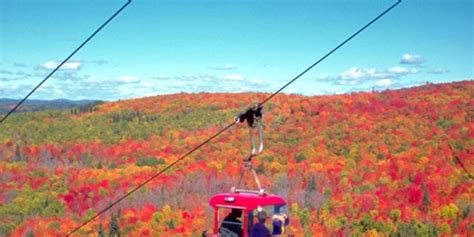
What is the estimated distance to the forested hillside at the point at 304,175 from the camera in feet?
397

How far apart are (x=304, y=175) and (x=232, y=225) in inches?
5089

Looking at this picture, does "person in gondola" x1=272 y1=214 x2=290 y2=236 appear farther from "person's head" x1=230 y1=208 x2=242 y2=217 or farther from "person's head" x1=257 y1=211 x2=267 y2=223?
"person's head" x1=230 y1=208 x2=242 y2=217

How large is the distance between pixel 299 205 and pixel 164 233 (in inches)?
987

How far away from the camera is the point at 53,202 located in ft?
469

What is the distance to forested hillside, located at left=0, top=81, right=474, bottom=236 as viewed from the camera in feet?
397

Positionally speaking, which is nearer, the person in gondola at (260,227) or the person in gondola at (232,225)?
the person in gondola at (260,227)

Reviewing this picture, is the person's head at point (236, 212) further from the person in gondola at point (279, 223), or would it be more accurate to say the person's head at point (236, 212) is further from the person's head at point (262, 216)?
the person in gondola at point (279, 223)

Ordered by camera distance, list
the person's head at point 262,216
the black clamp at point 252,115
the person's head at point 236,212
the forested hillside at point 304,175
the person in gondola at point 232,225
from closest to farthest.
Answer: the person's head at point 262,216, the person's head at point 236,212, the person in gondola at point 232,225, the black clamp at point 252,115, the forested hillside at point 304,175

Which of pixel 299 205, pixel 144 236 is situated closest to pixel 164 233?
pixel 144 236

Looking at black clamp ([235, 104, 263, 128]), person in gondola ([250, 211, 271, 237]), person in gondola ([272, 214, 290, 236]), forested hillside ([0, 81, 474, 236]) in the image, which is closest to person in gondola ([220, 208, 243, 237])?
person in gondola ([250, 211, 271, 237])

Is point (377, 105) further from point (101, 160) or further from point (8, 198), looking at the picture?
point (8, 198)

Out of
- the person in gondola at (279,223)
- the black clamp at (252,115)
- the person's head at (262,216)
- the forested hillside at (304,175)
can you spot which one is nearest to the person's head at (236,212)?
the person's head at (262,216)

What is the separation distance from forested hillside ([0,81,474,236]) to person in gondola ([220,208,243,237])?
84.6m

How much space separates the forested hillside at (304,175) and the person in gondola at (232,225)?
278 feet
